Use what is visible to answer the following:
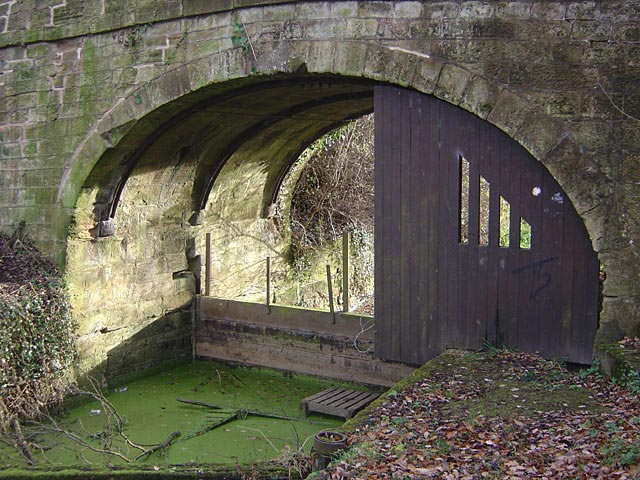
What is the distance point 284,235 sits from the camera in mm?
11148

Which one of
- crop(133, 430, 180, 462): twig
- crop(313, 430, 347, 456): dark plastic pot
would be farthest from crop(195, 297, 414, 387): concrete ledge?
crop(313, 430, 347, 456): dark plastic pot

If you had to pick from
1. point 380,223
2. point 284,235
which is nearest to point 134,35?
point 380,223

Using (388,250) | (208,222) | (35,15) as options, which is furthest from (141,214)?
(388,250)

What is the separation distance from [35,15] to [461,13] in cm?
485

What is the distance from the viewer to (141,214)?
864cm

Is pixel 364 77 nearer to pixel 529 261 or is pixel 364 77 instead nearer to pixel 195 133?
pixel 529 261

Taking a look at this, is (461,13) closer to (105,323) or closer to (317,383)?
(317,383)

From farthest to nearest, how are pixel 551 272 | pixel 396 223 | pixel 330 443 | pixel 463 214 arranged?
pixel 463 214, pixel 396 223, pixel 551 272, pixel 330 443

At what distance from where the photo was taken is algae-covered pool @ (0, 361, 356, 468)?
6371 millimetres

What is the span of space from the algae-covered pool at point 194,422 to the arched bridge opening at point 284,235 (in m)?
0.49

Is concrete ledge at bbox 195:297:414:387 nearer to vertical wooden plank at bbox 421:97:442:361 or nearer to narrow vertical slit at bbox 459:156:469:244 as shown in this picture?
vertical wooden plank at bbox 421:97:442:361

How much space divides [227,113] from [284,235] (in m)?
3.52

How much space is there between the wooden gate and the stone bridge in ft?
1.06

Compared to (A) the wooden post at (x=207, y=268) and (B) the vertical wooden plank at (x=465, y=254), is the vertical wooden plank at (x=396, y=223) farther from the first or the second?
(A) the wooden post at (x=207, y=268)
